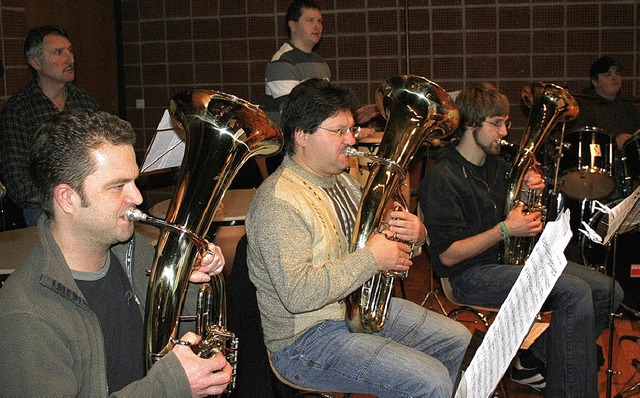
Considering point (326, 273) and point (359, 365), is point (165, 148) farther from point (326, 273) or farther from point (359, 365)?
point (359, 365)

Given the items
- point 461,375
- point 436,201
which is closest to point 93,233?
point 461,375

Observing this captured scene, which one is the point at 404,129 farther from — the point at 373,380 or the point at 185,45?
the point at 185,45

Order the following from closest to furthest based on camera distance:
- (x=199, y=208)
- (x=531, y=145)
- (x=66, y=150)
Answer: (x=66, y=150) < (x=199, y=208) < (x=531, y=145)

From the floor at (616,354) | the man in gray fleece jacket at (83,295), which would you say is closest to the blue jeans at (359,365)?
the man in gray fleece jacket at (83,295)

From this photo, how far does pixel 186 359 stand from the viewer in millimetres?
1586

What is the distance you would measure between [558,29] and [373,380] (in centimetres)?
433

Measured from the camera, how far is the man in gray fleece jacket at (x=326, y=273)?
204cm

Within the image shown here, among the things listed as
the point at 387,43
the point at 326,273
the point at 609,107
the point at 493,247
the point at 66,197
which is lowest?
the point at 493,247

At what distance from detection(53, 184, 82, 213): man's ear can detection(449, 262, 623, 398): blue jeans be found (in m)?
1.67

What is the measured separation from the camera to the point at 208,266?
5.98 feet

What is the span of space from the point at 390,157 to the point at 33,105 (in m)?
1.82

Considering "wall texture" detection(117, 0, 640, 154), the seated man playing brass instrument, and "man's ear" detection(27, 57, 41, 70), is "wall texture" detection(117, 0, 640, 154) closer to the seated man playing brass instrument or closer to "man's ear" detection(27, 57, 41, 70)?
"man's ear" detection(27, 57, 41, 70)

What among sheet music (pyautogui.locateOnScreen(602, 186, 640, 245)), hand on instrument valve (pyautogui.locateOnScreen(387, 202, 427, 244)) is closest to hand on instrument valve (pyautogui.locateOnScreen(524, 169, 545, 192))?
sheet music (pyautogui.locateOnScreen(602, 186, 640, 245))

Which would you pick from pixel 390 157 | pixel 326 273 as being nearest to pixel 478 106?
pixel 390 157
